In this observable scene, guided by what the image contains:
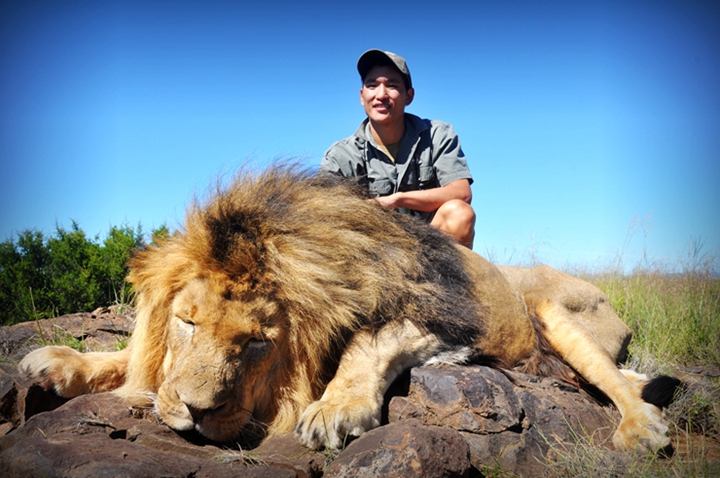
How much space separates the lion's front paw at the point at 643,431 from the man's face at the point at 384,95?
2.95m

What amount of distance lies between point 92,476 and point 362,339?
49.5 inches

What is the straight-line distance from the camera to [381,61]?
506 centimetres

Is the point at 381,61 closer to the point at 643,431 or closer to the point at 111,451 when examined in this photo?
the point at 643,431

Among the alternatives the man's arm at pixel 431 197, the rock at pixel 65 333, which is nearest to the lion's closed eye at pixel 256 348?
the man's arm at pixel 431 197

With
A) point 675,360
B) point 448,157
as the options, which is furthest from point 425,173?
point 675,360

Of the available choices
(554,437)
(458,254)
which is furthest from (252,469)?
(458,254)

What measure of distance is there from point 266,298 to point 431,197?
2116 mm

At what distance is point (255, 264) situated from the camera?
257 cm

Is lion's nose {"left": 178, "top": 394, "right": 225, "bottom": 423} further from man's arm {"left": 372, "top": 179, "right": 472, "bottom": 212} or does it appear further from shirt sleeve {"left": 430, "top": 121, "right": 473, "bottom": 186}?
shirt sleeve {"left": 430, "top": 121, "right": 473, "bottom": 186}

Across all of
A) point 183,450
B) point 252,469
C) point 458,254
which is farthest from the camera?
point 458,254

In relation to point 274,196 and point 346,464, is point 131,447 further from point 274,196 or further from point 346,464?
point 274,196

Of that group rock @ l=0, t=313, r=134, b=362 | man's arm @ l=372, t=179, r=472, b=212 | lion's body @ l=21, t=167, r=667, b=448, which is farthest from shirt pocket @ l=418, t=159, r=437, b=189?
rock @ l=0, t=313, r=134, b=362

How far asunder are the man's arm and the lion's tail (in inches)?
49.0

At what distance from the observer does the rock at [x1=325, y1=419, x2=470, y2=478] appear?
2.13 m
